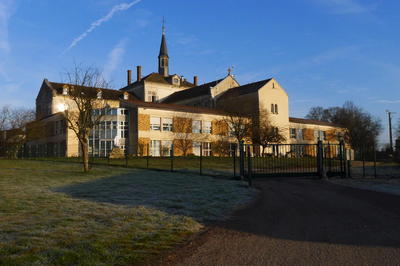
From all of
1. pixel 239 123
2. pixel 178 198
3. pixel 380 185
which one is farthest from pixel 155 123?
pixel 178 198

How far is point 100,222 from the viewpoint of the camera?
245 inches

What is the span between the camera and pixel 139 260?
4.23 m

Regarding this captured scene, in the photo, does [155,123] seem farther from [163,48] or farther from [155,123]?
[163,48]

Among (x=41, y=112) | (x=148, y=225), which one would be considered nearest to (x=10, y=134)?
(x=41, y=112)

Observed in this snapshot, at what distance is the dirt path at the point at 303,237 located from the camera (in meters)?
4.32

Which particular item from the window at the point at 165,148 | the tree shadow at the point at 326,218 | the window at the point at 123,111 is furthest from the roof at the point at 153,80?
the tree shadow at the point at 326,218

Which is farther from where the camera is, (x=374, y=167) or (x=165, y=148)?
(x=165, y=148)

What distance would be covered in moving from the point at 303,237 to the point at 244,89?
48.8m

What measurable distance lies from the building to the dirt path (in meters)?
25.9

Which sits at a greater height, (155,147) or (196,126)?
(196,126)

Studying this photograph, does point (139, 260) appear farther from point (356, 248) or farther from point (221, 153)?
point (221, 153)

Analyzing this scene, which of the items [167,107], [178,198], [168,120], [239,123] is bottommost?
[178,198]

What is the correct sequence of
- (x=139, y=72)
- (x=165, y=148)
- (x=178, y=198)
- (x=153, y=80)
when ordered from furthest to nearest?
(x=139, y=72) → (x=153, y=80) → (x=165, y=148) → (x=178, y=198)

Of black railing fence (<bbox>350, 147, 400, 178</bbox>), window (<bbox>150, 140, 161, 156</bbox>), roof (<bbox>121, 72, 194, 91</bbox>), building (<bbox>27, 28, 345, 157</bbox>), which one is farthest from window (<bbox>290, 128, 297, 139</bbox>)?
window (<bbox>150, 140, 161, 156</bbox>)
